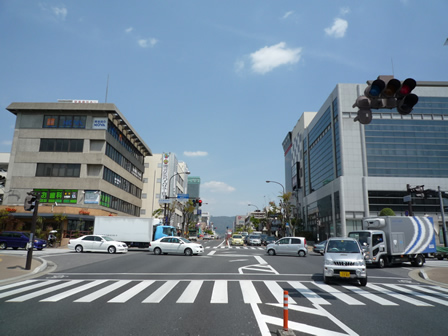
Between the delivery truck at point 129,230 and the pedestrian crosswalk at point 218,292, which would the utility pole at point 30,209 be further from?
the delivery truck at point 129,230

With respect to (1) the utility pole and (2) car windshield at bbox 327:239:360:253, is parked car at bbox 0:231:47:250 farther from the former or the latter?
(2) car windshield at bbox 327:239:360:253

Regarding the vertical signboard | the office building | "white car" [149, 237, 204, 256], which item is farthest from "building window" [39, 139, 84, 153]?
the vertical signboard

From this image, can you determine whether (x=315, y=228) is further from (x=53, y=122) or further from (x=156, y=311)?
(x=156, y=311)

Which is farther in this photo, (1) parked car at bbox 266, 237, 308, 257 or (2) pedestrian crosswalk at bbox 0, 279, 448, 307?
(1) parked car at bbox 266, 237, 308, 257

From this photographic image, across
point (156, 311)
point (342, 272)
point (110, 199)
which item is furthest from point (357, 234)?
point (110, 199)

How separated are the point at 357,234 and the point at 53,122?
42875 millimetres

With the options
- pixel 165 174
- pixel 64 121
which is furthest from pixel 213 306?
pixel 165 174

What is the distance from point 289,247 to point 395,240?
964 centimetres

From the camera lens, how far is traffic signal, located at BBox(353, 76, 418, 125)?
7340 millimetres

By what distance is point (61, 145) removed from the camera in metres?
44.3

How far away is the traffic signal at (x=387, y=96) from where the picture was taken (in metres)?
7.34

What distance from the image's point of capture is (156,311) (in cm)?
794

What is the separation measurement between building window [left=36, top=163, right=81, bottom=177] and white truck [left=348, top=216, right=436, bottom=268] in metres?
37.4

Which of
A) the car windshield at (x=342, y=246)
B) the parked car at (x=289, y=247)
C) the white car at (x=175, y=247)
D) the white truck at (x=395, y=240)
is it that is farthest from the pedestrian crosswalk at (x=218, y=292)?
the parked car at (x=289, y=247)
